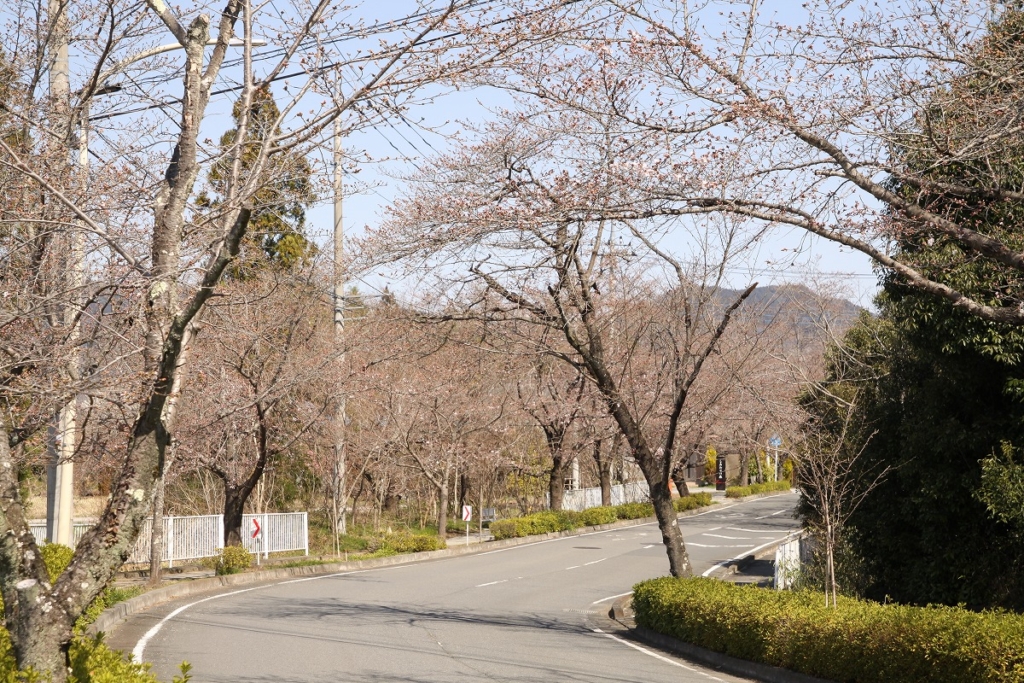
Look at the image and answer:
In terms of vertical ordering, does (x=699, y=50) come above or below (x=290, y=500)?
above

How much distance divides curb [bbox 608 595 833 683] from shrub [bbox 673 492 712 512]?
31.8 m

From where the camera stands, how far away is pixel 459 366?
3250cm

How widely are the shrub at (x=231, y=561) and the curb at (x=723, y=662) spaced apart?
9.20 meters

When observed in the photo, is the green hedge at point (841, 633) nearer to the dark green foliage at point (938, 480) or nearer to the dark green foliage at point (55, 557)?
the dark green foliage at point (938, 480)

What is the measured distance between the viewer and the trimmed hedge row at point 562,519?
32875mm

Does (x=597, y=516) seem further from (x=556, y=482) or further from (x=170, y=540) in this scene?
(x=170, y=540)

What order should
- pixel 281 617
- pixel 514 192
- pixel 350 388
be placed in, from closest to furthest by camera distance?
pixel 514 192 < pixel 281 617 < pixel 350 388

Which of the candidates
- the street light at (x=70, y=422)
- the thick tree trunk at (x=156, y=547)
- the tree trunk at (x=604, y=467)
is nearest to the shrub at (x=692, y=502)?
the tree trunk at (x=604, y=467)

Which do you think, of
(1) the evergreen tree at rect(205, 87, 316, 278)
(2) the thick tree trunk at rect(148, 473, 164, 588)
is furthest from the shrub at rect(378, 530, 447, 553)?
(1) the evergreen tree at rect(205, 87, 316, 278)

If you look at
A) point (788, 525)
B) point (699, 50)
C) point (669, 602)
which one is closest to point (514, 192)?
point (699, 50)

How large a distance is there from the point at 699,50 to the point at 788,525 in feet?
116

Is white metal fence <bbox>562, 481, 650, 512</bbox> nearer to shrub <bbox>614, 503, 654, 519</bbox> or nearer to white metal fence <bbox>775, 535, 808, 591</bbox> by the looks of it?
shrub <bbox>614, 503, 654, 519</bbox>

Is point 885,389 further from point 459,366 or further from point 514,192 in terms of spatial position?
point 459,366

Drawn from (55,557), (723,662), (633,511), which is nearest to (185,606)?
(55,557)
